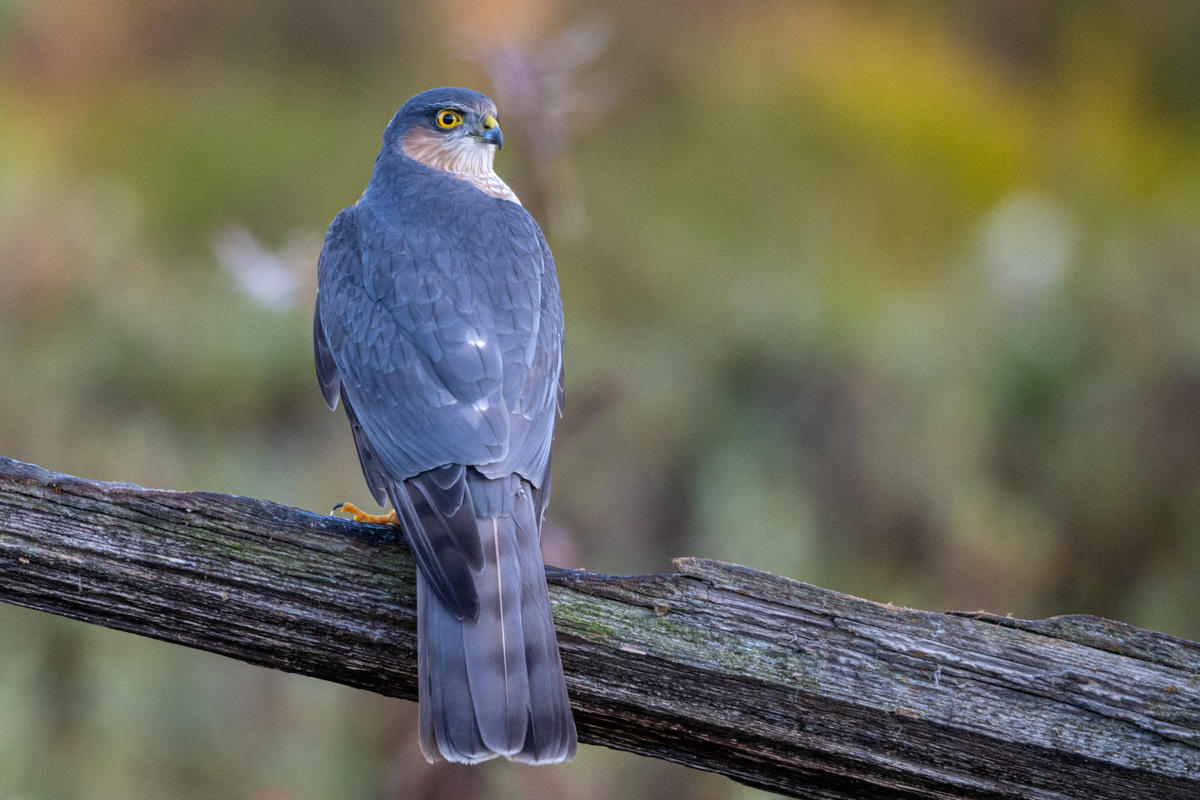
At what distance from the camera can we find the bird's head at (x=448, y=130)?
100 inches

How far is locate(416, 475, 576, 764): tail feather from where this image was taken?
1479 mm

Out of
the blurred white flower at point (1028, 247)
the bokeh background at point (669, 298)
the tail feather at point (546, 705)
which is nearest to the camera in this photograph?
the tail feather at point (546, 705)

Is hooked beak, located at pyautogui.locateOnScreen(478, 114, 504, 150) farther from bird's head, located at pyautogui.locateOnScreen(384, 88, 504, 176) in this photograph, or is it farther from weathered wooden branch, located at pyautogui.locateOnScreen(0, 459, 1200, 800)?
weathered wooden branch, located at pyautogui.locateOnScreen(0, 459, 1200, 800)

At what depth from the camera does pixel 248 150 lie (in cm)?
645

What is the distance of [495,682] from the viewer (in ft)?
4.93

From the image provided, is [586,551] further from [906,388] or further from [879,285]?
[879,285]

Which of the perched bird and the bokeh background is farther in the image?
the bokeh background

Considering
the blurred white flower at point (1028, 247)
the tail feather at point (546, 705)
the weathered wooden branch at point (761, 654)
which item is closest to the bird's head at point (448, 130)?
the weathered wooden branch at point (761, 654)

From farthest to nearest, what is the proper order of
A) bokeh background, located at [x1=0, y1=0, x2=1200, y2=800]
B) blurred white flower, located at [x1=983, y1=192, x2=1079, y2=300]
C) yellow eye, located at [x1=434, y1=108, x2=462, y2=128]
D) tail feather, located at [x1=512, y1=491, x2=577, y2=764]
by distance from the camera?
blurred white flower, located at [x1=983, y1=192, x2=1079, y2=300] < bokeh background, located at [x1=0, y1=0, x2=1200, y2=800] < yellow eye, located at [x1=434, y1=108, x2=462, y2=128] < tail feather, located at [x1=512, y1=491, x2=577, y2=764]

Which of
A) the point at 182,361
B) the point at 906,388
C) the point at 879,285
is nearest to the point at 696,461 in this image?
the point at 906,388

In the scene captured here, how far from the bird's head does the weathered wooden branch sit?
123cm

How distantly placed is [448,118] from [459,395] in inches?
35.8

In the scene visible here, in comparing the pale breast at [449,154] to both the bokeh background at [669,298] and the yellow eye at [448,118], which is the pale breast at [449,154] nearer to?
the yellow eye at [448,118]

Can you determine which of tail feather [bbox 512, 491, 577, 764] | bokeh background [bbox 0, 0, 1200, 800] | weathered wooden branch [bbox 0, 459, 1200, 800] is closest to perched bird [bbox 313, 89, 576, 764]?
tail feather [bbox 512, 491, 577, 764]
